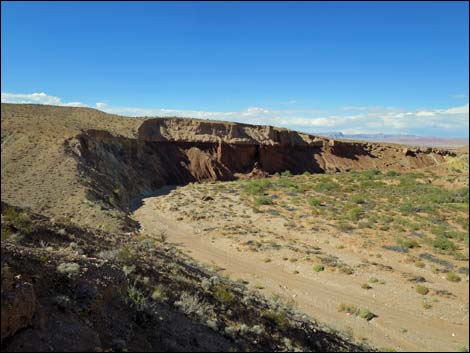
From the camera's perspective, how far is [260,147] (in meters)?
52.4

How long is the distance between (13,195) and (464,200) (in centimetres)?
3159

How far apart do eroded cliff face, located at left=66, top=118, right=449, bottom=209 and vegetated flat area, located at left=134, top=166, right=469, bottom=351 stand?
5.57 metres

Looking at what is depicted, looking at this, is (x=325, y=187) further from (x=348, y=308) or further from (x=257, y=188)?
(x=348, y=308)

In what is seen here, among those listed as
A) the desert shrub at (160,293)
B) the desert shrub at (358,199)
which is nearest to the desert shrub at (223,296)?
the desert shrub at (160,293)

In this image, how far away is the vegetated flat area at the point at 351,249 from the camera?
12.3m

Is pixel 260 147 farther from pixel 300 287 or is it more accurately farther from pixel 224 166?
pixel 300 287

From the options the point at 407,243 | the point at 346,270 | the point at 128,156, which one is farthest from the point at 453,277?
the point at 128,156

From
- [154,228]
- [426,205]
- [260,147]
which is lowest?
[154,228]

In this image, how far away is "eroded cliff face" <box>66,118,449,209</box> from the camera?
34.4m

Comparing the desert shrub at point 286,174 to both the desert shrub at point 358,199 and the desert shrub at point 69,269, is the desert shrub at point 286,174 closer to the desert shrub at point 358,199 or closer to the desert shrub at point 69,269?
the desert shrub at point 358,199

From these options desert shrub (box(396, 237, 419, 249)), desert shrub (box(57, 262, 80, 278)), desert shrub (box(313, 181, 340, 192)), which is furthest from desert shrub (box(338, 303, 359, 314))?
desert shrub (box(313, 181, 340, 192))

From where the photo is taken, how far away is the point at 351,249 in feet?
62.2

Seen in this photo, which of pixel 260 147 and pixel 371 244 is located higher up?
pixel 260 147

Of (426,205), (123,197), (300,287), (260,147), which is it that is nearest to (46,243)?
(300,287)
